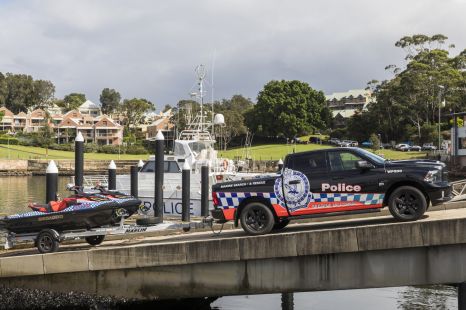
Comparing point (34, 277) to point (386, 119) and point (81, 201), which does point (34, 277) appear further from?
point (386, 119)

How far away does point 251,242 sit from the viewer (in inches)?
440

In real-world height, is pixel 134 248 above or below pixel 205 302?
above

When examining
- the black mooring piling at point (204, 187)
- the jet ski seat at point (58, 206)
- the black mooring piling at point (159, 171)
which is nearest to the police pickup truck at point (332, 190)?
the jet ski seat at point (58, 206)

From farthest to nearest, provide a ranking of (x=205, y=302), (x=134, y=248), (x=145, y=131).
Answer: (x=145, y=131)
(x=205, y=302)
(x=134, y=248)

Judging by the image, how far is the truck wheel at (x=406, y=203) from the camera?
11945mm

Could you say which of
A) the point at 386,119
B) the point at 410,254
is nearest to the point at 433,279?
the point at 410,254

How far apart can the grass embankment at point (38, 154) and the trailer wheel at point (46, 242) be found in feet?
300

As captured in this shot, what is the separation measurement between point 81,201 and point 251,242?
15.7 feet

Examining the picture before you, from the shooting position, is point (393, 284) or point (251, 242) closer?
point (393, 284)

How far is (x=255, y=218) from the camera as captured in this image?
1285cm

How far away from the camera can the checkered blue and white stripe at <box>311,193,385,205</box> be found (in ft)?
40.2

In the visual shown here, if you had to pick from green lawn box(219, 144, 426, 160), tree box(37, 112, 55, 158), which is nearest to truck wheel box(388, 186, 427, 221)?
green lawn box(219, 144, 426, 160)

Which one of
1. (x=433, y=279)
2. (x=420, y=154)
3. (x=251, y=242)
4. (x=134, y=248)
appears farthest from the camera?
(x=420, y=154)

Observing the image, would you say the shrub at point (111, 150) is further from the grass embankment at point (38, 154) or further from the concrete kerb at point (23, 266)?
the concrete kerb at point (23, 266)
